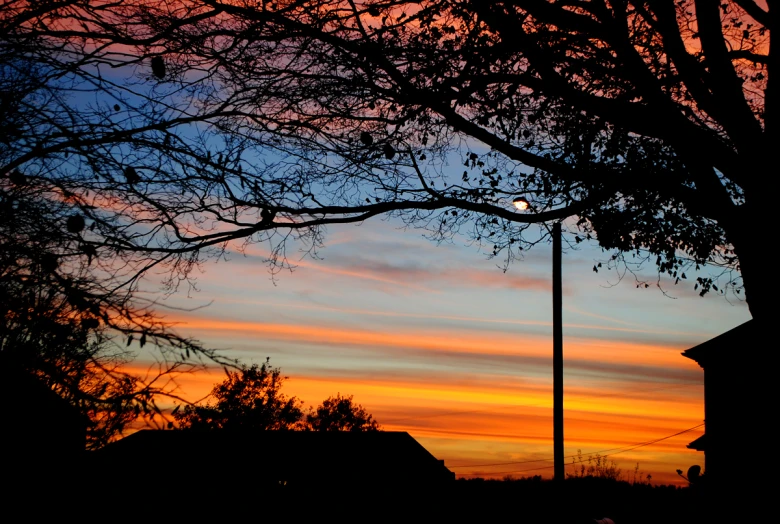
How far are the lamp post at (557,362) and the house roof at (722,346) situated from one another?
13.7 meters

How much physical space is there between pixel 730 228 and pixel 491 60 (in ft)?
12.5

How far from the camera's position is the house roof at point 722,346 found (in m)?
26.8

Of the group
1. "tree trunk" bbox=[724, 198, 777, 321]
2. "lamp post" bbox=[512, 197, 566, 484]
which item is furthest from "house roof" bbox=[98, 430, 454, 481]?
"tree trunk" bbox=[724, 198, 777, 321]

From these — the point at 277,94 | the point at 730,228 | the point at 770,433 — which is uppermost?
the point at 277,94

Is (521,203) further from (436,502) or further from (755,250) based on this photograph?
(436,502)

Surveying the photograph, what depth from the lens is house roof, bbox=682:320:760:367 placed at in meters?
26.8

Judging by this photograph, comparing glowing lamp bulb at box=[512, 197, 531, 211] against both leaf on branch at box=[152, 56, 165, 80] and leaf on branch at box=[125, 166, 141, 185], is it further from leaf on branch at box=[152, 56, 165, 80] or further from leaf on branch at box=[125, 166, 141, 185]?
leaf on branch at box=[125, 166, 141, 185]

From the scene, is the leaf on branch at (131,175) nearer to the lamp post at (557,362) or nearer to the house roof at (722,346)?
the lamp post at (557,362)

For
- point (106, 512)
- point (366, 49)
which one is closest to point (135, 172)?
point (106, 512)

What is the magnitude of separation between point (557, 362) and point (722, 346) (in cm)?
1592

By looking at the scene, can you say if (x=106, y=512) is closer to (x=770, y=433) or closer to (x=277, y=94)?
(x=277, y=94)

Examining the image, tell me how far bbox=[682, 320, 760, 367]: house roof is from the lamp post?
13.7 metres

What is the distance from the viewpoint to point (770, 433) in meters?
8.43

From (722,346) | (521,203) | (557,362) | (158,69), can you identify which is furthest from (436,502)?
(158,69)
